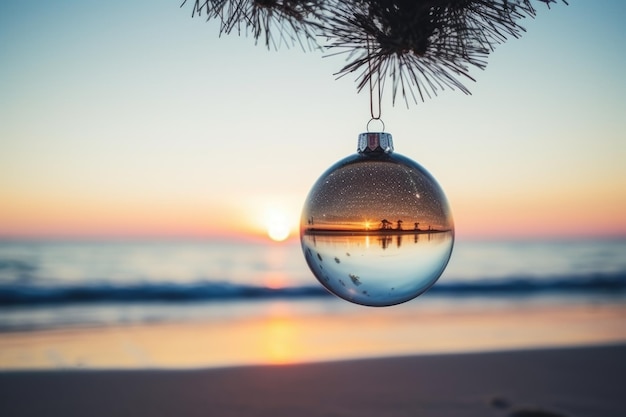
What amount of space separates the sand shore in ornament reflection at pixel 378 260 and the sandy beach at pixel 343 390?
13.2 feet

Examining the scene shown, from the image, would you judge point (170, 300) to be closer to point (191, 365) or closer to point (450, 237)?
point (191, 365)

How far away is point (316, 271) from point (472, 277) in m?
17.9

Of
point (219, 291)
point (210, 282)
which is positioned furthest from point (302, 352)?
point (210, 282)

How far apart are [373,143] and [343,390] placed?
15.3ft

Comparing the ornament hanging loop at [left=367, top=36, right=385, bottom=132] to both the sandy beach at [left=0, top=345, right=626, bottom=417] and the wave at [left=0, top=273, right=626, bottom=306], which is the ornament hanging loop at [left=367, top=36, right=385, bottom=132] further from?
the wave at [left=0, top=273, right=626, bottom=306]

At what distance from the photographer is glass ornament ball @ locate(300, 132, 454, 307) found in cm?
138

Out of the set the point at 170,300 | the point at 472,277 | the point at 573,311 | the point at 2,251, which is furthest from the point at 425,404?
the point at 2,251

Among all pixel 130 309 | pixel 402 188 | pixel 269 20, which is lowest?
pixel 130 309

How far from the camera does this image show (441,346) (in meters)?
7.70

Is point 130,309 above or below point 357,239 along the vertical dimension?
below

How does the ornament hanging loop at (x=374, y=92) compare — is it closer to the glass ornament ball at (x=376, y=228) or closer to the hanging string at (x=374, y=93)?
the hanging string at (x=374, y=93)

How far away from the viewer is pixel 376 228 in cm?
139

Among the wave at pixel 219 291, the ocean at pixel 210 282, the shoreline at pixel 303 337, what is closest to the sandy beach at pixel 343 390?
the shoreline at pixel 303 337

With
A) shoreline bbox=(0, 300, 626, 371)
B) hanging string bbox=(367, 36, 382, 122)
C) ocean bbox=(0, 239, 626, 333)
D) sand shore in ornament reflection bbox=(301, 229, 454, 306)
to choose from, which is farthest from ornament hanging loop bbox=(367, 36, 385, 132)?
ocean bbox=(0, 239, 626, 333)
